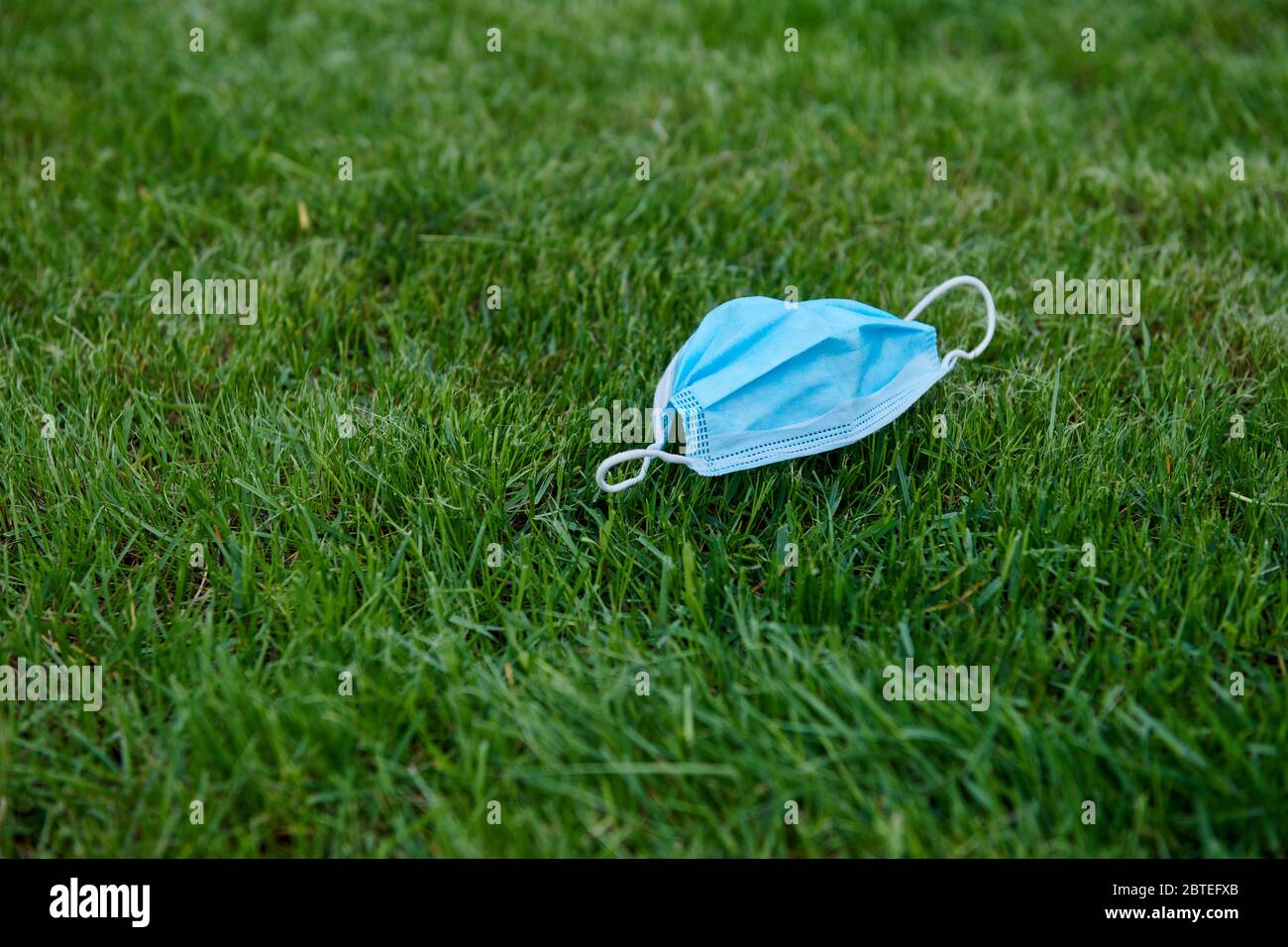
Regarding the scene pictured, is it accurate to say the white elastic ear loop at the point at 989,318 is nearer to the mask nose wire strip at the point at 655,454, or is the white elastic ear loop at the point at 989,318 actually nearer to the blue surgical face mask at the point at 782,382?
the blue surgical face mask at the point at 782,382

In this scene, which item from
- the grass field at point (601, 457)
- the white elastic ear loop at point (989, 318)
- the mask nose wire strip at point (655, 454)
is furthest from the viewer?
the white elastic ear loop at point (989, 318)

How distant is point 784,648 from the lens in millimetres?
2311

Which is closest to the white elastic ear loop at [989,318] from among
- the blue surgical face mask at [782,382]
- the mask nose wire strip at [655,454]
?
the blue surgical face mask at [782,382]

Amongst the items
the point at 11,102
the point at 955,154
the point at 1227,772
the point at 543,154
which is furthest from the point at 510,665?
the point at 11,102

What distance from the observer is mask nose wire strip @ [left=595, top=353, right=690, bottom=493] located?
2.58 metres

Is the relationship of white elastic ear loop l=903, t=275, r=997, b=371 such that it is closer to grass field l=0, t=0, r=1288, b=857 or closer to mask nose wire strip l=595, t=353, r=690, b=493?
grass field l=0, t=0, r=1288, b=857

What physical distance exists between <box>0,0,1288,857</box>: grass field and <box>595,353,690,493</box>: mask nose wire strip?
0.30ft

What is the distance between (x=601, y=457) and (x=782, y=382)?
520 mm

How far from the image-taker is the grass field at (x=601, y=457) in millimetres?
2115

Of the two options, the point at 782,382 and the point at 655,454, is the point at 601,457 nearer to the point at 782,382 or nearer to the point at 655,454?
the point at 655,454

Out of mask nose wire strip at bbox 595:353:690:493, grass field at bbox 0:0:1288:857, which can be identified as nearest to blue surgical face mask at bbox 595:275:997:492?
mask nose wire strip at bbox 595:353:690:493

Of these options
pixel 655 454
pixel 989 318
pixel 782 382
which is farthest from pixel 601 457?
pixel 989 318
